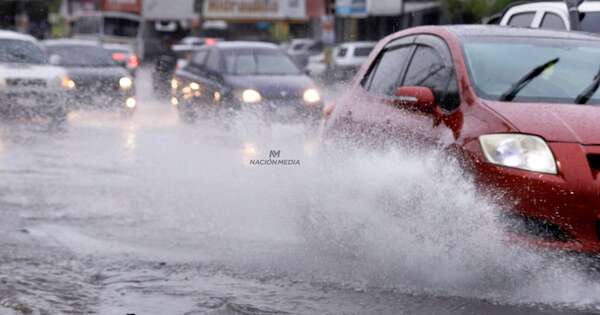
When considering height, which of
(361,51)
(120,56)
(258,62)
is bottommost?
(361,51)

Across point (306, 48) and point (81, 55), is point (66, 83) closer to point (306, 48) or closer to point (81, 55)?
point (81, 55)

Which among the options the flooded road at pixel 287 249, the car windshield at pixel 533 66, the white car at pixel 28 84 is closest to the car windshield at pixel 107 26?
the white car at pixel 28 84

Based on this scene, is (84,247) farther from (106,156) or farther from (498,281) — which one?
(106,156)

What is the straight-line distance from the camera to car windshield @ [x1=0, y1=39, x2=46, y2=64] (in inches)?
772

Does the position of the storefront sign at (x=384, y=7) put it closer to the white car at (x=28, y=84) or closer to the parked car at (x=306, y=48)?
the parked car at (x=306, y=48)

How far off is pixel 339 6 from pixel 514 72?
45.3m

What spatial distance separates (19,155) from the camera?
1445cm

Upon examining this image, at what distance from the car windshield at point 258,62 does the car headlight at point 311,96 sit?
1118mm

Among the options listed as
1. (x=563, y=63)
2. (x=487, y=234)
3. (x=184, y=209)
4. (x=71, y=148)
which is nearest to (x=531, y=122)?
(x=487, y=234)

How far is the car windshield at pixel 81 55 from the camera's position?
2284cm

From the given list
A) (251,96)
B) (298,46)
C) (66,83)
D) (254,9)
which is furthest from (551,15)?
(254,9)

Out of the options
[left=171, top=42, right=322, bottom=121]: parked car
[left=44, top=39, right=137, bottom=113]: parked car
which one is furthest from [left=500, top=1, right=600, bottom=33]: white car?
[left=44, top=39, right=137, bottom=113]: parked car

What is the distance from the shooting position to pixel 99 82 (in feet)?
72.2

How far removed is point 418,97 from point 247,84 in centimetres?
1129
